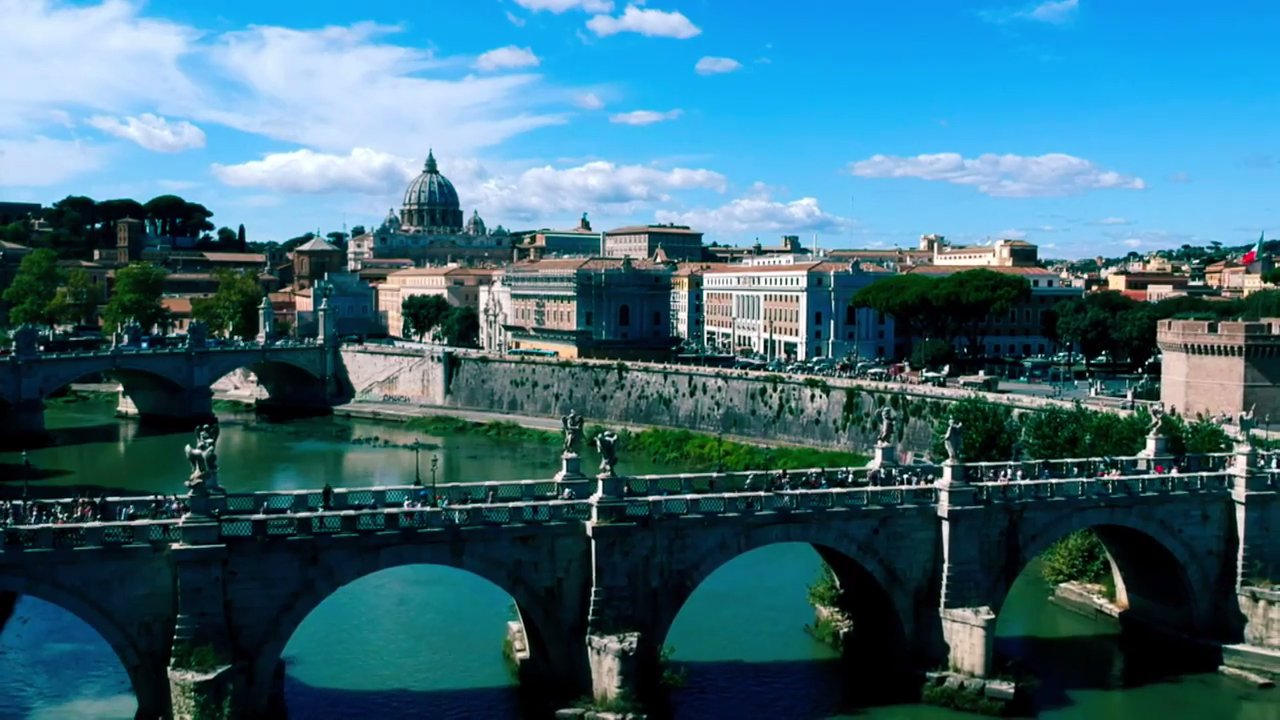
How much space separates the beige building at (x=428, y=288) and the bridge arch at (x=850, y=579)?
288 ft

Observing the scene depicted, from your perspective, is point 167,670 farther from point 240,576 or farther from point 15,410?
point 15,410

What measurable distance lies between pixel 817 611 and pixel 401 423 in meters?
44.3

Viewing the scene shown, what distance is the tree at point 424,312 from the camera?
105 meters

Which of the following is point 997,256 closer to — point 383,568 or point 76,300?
point 76,300

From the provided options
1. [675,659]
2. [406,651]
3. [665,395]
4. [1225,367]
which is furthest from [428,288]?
[675,659]

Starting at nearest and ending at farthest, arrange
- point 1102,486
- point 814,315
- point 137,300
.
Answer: point 1102,486
point 814,315
point 137,300

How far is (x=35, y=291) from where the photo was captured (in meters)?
95.8

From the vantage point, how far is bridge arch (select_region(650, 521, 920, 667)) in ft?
74.7

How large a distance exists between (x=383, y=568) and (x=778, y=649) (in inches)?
377

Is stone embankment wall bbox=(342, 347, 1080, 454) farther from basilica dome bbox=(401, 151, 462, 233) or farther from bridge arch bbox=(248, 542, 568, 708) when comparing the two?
basilica dome bbox=(401, 151, 462, 233)

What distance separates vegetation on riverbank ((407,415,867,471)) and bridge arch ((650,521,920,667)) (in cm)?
2048

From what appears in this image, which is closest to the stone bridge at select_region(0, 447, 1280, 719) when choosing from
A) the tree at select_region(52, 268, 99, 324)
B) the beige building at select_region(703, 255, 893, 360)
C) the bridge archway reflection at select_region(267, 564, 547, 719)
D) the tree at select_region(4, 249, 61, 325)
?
the bridge archway reflection at select_region(267, 564, 547, 719)

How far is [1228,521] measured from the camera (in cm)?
2692

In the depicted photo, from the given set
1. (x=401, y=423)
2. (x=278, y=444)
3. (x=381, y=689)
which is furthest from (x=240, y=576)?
(x=401, y=423)
